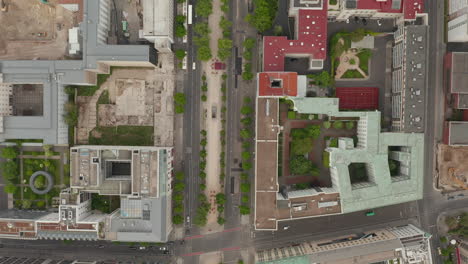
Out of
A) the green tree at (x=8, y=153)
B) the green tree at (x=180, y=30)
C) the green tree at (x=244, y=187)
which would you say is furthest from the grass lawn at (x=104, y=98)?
the green tree at (x=244, y=187)

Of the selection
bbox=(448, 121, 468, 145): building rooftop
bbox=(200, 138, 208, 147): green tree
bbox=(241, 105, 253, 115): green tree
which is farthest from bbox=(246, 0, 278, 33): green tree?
bbox=(448, 121, 468, 145): building rooftop

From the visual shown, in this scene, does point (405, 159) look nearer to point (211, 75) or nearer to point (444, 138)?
point (444, 138)

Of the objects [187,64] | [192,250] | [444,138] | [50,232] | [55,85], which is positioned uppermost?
[187,64]

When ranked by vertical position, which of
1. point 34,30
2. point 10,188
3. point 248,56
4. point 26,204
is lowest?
point 26,204

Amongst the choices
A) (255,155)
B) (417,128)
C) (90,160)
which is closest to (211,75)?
(255,155)

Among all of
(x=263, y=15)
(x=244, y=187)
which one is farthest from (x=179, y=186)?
(x=263, y=15)

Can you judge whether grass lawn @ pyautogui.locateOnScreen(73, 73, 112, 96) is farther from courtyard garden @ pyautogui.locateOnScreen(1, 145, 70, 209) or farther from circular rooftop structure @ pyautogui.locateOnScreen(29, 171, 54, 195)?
circular rooftop structure @ pyautogui.locateOnScreen(29, 171, 54, 195)

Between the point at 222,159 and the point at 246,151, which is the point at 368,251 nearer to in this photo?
the point at 246,151
